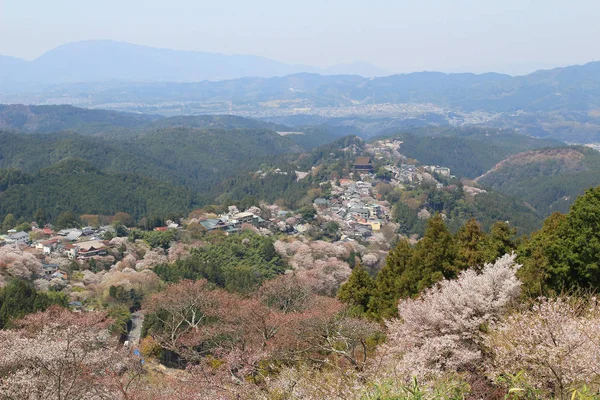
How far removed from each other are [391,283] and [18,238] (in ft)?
88.7

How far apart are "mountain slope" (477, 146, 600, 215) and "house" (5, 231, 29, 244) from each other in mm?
59337

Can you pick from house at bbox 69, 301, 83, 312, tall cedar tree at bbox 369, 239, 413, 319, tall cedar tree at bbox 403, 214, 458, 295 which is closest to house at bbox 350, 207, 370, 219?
tall cedar tree at bbox 369, 239, 413, 319

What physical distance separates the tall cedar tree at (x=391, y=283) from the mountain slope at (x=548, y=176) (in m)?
54.3

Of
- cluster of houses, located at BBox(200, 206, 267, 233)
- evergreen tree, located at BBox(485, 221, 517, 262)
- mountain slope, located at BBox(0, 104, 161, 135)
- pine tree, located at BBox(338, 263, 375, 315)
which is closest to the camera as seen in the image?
evergreen tree, located at BBox(485, 221, 517, 262)

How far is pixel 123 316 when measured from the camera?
19.7 metres

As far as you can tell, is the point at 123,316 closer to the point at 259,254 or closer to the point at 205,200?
the point at 259,254

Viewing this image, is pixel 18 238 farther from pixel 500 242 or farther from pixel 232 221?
pixel 500 242

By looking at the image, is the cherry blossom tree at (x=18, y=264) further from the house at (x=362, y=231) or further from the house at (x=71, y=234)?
the house at (x=362, y=231)

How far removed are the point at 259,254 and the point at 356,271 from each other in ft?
43.8

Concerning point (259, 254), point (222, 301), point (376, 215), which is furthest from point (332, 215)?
point (222, 301)

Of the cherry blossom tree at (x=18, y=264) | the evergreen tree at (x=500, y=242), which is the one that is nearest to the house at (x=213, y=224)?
the cherry blossom tree at (x=18, y=264)

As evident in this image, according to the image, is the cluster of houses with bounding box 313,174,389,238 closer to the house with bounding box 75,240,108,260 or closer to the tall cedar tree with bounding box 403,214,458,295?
the house with bounding box 75,240,108,260

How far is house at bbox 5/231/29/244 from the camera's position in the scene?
30844 mm

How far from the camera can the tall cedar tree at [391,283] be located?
15.0 m
